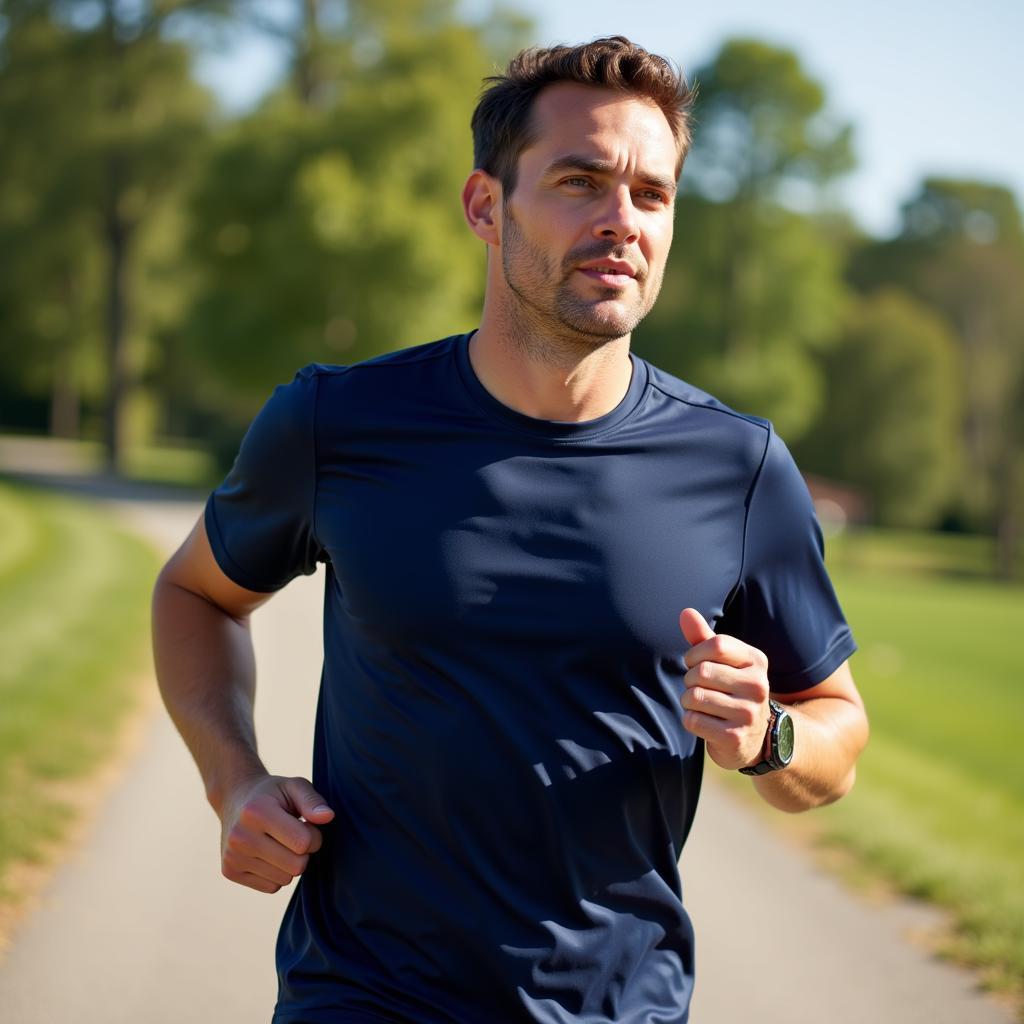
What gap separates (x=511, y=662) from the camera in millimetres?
2211

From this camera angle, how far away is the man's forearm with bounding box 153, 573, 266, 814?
2539 mm

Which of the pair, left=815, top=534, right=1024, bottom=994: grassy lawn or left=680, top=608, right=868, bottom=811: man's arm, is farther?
left=815, top=534, right=1024, bottom=994: grassy lawn

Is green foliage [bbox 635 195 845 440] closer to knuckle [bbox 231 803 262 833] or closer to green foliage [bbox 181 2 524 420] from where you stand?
green foliage [bbox 181 2 524 420]

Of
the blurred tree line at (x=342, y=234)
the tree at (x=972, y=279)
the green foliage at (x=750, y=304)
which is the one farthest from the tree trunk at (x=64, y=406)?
the tree at (x=972, y=279)

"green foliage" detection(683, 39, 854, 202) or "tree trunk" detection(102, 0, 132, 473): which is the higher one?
"green foliage" detection(683, 39, 854, 202)

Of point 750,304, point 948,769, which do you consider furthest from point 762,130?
point 948,769

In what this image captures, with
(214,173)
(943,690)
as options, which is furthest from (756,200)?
(943,690)

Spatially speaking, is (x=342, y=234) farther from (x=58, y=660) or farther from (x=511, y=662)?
(x=511, y=662)

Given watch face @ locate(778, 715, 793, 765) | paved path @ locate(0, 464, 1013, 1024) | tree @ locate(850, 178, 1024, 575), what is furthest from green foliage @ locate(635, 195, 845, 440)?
watch face @ locate(778, 715, 793, 765)

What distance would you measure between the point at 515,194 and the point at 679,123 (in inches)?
13.8

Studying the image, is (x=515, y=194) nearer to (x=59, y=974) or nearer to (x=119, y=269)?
(x=59, y=974)

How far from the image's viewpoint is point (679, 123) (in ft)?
8.27

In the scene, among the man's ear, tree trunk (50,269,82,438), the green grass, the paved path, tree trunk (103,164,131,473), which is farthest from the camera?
tree trunk (50,269,82,438)

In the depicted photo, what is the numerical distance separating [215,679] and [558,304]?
1.00 m
